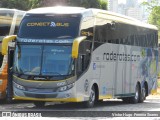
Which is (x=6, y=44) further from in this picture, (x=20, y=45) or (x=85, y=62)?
(x=85, y=62)

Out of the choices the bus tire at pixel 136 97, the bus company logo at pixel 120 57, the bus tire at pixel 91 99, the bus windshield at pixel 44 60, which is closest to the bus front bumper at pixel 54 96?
the bus windshield at pixel 44 60

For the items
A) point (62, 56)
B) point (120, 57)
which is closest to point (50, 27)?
point (62, 56)

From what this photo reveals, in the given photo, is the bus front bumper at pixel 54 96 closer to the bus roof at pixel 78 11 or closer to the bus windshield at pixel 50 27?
the bus windshield at pixel 50 27

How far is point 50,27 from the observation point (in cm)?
2086

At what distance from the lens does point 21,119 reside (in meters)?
16.5

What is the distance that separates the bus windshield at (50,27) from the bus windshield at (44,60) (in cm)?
48

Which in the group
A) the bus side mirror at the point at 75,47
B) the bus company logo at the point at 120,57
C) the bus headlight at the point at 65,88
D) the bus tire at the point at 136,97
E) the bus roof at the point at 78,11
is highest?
the bus roof at the point at 78,11

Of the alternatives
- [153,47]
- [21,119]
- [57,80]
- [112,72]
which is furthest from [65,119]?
[153,47]

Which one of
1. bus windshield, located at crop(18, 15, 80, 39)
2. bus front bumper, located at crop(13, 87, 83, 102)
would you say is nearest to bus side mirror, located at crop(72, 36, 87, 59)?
bus windshield, located at crop(18, 15, 80, 39)

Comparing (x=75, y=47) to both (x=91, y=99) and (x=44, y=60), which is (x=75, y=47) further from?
(x=91, y=99)

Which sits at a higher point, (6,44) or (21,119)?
(6,44)

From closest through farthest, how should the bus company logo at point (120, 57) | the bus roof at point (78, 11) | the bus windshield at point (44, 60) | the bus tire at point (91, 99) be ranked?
the bus windshield at point (44, 60) < the bus roof at point (78, 11) < the bus tire at point (91, 99) < the bus company logo at point (120, 57)

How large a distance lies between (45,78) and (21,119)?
154 inches

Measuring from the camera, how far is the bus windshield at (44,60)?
796 inches
